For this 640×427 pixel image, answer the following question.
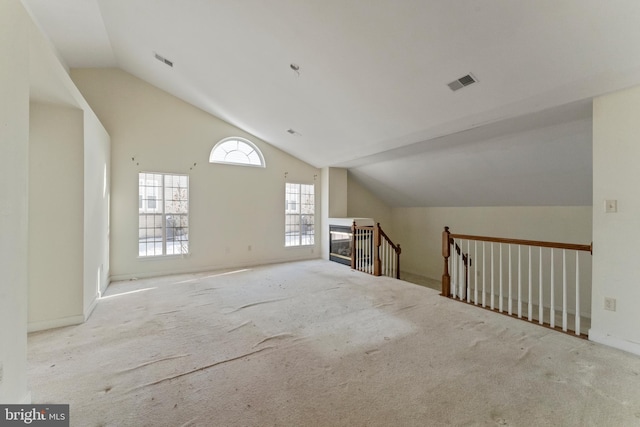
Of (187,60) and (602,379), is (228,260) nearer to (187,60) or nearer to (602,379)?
(187,60)

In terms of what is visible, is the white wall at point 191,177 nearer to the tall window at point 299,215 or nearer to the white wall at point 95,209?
the tall window at point 299,215

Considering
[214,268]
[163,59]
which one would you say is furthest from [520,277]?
[163,59]

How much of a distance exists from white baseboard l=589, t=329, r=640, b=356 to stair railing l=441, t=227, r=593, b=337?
0.44ft

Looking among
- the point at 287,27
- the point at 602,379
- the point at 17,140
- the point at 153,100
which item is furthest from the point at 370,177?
the point at 17,140

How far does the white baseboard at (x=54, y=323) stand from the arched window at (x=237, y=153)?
3.68 meters

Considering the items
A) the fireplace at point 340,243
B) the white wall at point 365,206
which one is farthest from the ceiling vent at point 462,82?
the white wall at point 365,206

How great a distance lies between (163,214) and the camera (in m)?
5.47

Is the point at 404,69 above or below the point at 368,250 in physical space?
above

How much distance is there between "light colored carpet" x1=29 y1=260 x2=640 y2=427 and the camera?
67.6 inches

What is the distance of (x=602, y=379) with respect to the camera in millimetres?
2066

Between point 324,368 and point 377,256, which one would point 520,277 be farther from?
point 324,368

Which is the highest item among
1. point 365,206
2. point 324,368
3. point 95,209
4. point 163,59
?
point 163,59

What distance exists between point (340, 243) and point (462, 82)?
4.56m

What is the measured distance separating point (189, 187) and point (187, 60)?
96.2 inches
